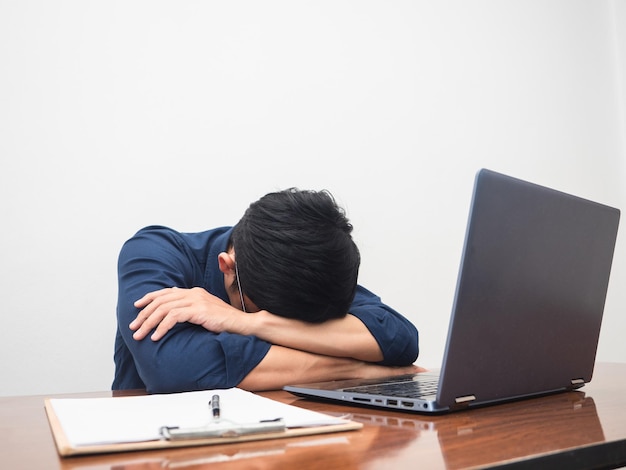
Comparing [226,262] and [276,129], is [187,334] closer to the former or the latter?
[226,262]

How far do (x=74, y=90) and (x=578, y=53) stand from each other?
232 centimetres

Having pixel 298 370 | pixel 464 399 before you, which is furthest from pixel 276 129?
pixel 464 399

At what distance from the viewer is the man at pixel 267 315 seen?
3.28ft

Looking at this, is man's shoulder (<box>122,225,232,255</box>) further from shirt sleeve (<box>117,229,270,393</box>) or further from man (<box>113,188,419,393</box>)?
shirt sleeve (<box>117,229,270,393</box>)

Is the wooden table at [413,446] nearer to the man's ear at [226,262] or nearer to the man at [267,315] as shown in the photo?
the man at [267,315]

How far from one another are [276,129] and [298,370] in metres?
1.19

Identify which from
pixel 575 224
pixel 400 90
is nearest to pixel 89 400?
pixel 575 224

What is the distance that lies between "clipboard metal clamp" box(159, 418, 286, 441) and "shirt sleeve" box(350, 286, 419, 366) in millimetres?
626

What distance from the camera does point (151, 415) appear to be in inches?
26.5

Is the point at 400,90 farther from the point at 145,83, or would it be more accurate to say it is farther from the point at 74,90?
the point at 74,90

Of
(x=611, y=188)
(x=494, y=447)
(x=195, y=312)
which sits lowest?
(x=494, y=447)

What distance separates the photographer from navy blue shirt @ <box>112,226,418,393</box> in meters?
0.98

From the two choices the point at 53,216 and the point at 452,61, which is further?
the point at 452,61

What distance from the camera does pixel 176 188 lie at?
189cm
